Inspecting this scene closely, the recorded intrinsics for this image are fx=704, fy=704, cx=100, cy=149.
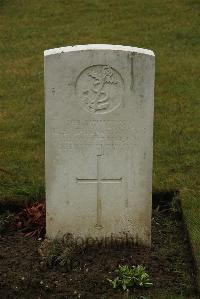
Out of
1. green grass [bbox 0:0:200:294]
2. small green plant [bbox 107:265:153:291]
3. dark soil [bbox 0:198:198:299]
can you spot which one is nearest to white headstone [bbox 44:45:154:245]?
dark soil [bbox 0:198:198:299]

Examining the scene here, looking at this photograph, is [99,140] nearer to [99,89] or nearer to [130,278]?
[99,89]

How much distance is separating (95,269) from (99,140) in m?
1.01

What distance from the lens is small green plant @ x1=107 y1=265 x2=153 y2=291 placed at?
5.17 meters

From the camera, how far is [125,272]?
5262 millimetres

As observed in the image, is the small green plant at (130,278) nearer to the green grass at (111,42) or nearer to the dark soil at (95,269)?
the dark soil at (95,269)

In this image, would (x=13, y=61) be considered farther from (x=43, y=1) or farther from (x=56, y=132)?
(x=56, y=132)

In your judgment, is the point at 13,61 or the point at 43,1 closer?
the point at 13,61

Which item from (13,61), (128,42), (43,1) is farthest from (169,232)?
(43,1)

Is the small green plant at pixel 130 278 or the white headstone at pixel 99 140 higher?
the white headstone at pixel 99 140

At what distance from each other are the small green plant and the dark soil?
5 centimetres

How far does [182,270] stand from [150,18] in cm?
1154

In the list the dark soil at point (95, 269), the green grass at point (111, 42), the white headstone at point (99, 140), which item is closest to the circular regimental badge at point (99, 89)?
the white headstone at point (99, 140)

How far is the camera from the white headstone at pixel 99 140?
5.43 metres

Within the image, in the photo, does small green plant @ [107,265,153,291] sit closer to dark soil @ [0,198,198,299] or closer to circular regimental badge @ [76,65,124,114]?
dark soil @ [0,198,198,299]
